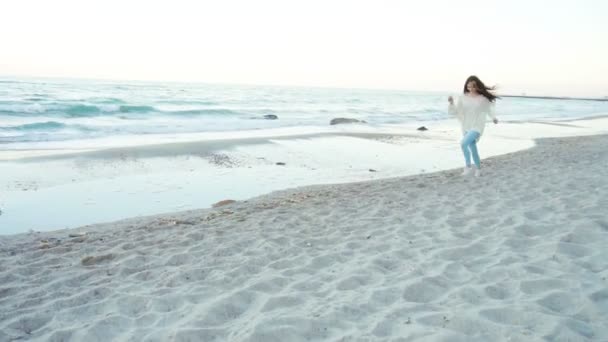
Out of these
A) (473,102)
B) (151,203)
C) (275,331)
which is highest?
(473,102)

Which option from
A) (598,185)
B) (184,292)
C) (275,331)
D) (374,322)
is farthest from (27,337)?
(598,185)

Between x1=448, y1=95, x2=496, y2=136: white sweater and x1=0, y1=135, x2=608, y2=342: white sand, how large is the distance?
2051 millimetres

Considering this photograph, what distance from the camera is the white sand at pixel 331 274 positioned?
2932 mm

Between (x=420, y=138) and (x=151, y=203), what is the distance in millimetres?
12204

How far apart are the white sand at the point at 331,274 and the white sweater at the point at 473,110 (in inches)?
80.8

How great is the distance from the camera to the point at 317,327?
9.59 ft

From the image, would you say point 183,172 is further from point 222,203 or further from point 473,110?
point 473,110

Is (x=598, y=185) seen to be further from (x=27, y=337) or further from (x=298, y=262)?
(x=27, y=337)

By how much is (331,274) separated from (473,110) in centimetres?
541

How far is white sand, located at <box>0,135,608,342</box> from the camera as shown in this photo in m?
Result: 2.93

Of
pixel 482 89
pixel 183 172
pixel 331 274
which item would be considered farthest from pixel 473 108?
pixel 183 172

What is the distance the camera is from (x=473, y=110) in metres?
8.17

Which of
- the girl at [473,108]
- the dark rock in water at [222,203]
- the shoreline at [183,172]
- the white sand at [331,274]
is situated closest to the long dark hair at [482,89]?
the girl at [473,108]

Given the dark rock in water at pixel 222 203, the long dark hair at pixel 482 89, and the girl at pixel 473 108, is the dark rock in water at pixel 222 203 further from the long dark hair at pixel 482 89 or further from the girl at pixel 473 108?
the long dark hair at pixel 482 89
